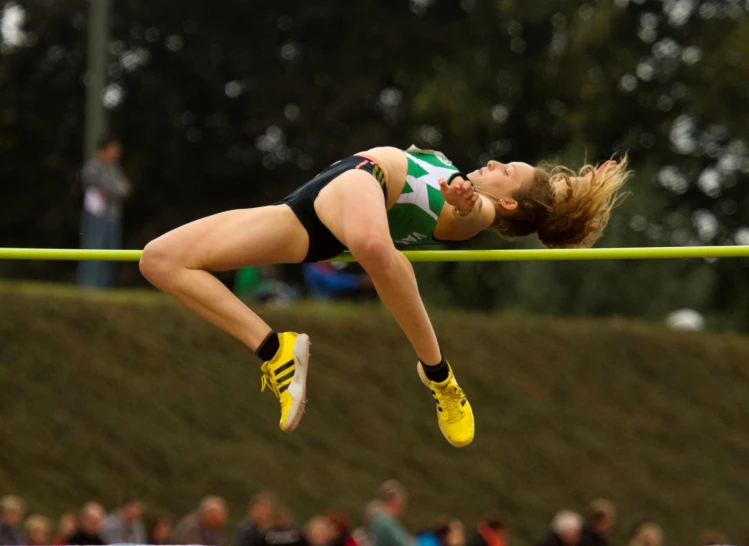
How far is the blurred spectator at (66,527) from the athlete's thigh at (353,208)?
478cm

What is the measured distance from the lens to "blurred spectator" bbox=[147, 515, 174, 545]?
413 inches

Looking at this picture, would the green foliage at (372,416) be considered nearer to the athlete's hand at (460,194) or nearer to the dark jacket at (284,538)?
the dark jacket at (284,538)

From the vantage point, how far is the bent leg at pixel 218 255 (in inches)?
205

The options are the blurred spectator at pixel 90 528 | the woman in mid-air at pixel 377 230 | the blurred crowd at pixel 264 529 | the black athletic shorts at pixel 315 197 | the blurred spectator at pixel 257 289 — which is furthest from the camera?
the blurred spectator at pixel 257 289

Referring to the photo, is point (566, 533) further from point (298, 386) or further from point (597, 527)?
point (298, 386)

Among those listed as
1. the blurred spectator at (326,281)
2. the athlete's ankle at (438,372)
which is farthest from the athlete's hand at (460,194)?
the blurred spectator at (326,281)

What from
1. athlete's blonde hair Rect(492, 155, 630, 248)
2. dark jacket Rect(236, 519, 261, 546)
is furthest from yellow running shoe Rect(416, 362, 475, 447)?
dark jacket Rect(236, 519, 261, 546)

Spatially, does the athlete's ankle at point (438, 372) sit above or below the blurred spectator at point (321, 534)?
above

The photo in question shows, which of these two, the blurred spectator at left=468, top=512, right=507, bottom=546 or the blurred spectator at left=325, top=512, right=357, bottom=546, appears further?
the blurred spectator at left=468, top=512, right=507, bottom=546

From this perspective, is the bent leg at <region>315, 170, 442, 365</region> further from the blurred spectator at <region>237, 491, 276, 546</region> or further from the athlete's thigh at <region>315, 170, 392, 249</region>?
the blurred spectator at <region>237, 491, 276, 546</region>

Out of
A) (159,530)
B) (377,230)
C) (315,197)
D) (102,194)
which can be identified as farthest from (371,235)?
(102,194)

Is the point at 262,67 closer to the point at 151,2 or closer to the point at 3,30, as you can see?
the point at 151,2

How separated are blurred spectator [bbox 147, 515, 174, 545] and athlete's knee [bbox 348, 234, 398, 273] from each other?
5889 millimetres

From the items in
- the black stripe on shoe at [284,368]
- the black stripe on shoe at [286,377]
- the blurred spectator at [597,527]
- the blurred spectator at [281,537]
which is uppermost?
the black stripe on shoe at [284,368]
